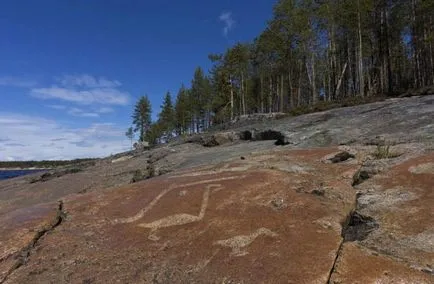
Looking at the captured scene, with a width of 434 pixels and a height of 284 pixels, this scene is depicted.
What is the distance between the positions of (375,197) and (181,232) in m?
2.86

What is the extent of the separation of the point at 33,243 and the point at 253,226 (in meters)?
3.01

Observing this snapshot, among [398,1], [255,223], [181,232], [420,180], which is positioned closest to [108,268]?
[181,232]

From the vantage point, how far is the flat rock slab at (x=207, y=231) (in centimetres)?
461

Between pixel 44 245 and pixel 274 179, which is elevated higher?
pixel 274 179

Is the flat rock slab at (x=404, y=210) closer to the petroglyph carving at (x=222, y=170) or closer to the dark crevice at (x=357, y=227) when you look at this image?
the dark crevice at (x=357, y=227)

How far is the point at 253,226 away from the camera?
18.1 feet

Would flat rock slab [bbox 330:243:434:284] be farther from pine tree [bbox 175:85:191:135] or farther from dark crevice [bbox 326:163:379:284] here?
pine tree [bbox 175:85:191:135]

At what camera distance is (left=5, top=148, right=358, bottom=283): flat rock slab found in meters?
4.61

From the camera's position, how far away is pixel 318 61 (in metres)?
54.8

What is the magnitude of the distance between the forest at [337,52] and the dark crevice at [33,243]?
27602mm

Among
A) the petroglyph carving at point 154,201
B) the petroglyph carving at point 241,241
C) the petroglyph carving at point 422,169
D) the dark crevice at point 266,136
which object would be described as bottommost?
the petroglyph carving at point 241,241

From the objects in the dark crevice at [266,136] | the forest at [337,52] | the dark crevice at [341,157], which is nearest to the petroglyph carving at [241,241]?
the dark crevice at [341,157]

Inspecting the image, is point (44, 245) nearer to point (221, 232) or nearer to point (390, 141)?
point (221, 232)

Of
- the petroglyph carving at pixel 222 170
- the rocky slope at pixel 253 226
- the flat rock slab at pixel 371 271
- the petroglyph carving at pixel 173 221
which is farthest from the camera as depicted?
the petroglyph carving at pixel 222 170
